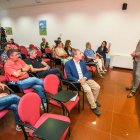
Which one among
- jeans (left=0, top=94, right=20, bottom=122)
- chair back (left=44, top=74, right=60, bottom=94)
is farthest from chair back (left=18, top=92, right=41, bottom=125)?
chair back (left=44, top=74, right=60, bottom=94)

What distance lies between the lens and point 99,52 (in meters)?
5.10

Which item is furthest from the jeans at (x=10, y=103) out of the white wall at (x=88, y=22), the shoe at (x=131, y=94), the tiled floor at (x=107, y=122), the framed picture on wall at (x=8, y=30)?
the framed picture on wall at (x=8, y=30)

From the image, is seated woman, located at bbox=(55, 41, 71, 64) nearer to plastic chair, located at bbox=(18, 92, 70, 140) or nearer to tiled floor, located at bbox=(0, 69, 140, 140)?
tiled floor, located at bbox=(0, 69, 140, 140)

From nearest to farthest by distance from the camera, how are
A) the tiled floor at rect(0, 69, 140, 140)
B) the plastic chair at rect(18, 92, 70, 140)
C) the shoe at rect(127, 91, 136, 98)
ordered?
the plastic chair at rect(18, 92, 70, 140), the tiled floor at rect(0, 69, 140, 140), the shoe at rect(127, 91, 136, 98)

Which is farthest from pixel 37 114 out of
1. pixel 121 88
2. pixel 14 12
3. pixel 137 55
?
pixel 14 12

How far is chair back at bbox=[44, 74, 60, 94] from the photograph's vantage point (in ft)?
6.88

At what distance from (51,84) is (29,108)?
0.73m

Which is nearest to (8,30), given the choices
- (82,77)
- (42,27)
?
(42,27)

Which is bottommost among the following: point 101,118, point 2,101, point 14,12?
point 101,118

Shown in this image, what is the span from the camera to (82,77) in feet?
8.87

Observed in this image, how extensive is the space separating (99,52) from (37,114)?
4.02 metres

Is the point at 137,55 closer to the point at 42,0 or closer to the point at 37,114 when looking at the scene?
the point at 37,114

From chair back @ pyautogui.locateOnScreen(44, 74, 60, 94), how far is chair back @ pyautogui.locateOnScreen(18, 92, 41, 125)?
48 centimetres

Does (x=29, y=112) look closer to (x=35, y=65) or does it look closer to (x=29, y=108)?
(x=29, y=108)
